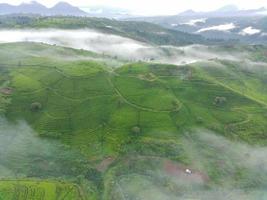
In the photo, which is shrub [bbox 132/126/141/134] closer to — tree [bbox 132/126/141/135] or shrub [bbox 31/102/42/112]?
tree [bbox 132/126/141/135]

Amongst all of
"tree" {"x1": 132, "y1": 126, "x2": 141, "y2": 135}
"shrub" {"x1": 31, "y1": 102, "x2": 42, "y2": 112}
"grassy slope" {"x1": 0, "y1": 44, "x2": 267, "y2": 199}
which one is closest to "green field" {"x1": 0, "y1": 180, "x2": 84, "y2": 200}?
"grassy slope" {"x1": 0, "y1": 44, "x2": 267, "y2": 199}

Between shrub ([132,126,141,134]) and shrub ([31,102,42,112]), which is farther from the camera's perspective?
shrub ([31,102,42,112])

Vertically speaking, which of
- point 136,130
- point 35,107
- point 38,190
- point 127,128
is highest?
point 35,107

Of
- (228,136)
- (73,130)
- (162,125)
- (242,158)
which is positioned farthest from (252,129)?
(73,130)

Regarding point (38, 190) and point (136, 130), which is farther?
point (136, 130)

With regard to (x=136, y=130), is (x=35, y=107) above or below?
above

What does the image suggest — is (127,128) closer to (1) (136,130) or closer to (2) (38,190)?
(1) (136,130)

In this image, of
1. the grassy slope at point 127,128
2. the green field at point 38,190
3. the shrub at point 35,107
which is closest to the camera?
the green field at point 38,190

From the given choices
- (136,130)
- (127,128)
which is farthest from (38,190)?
(127,128)

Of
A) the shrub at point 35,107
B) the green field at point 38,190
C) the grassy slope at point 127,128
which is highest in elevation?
the shrub at point 35,107

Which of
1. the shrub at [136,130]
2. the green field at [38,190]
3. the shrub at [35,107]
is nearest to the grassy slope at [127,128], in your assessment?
the shrub at [136,130]

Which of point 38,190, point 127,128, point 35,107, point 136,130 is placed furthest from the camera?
point 35,107

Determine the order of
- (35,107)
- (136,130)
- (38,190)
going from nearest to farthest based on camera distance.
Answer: (38,190)
(136,130)
(35,107)

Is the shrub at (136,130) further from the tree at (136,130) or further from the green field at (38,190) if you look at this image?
the green field at (38,190)
